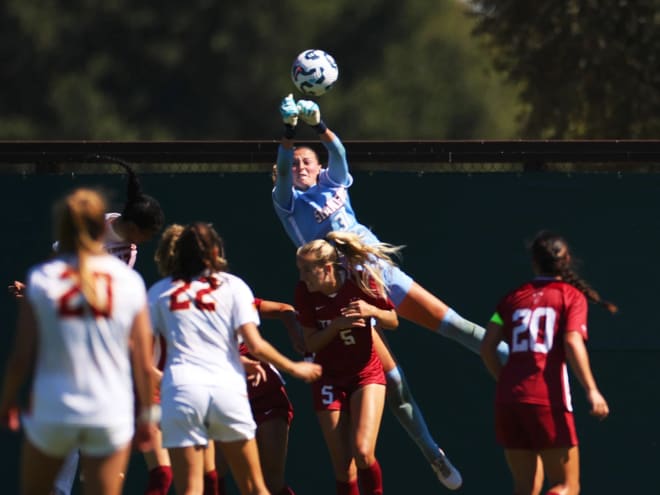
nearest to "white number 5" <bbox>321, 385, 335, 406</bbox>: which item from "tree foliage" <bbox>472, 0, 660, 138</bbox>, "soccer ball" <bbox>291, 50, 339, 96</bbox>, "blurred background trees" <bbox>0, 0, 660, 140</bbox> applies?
"soccer ball" <bbox>291, 50, 339, 96</bbox>

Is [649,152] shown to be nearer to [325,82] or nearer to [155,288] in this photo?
[325,82]

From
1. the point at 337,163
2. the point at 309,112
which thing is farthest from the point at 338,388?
the point at 309,112

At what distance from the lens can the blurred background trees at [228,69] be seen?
42.3m

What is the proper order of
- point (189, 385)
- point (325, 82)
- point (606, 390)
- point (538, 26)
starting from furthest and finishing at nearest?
point (538, 26) < point (606, 390) < point (325, 82) < point (189, 385)

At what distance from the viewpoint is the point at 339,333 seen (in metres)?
8.73

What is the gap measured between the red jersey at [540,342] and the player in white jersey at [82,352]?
2.13 m

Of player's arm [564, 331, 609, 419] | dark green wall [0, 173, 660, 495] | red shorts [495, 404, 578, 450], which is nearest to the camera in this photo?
player's arm [564, 331, 609, 419]

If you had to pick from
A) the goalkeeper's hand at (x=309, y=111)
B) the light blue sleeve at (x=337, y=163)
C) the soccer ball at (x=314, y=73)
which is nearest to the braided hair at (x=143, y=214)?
the goalkeeper's hand at (x=309, y=111)

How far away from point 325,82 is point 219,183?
1207 mm

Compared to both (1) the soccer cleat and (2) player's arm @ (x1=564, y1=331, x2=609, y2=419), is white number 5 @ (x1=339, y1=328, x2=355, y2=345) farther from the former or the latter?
(2) player's arm @ (x1=564, y1=331, x2=609, y2=419)

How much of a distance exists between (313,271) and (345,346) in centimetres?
48

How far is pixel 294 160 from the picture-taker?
956 centimetres

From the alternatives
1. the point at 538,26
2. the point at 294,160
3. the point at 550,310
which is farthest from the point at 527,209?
the point at 538,26

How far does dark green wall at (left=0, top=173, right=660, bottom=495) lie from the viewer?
10.0 meters
